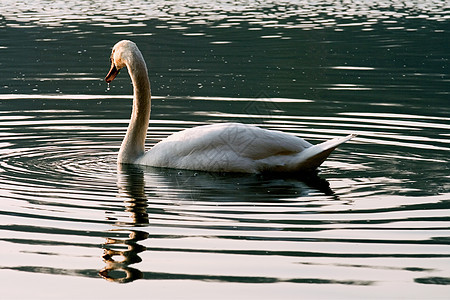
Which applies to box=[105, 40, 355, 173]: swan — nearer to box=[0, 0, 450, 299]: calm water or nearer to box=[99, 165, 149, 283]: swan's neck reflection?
box=[0, 0, 450, 299]: calm water

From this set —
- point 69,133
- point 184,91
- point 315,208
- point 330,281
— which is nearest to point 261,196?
point 315,208

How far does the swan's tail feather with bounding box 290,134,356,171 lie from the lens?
10688 millimetres

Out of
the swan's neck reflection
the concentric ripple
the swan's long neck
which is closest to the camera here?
the swan's neck reflection

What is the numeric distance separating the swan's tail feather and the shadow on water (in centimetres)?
17

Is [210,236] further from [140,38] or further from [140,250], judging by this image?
[140,38]

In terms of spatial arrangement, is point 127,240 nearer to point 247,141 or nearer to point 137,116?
point 247,141

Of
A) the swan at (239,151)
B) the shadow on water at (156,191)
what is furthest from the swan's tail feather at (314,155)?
the shadow on water at (156,191)

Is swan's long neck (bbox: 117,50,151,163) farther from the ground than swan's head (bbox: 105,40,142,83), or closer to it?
closer to it

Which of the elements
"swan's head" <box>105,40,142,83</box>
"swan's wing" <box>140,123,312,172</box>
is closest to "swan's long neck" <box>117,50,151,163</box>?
"swan's head" <box>105,40,142,83</box>

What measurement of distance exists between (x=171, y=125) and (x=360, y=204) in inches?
250

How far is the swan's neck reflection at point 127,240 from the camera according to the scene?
748 centimetres

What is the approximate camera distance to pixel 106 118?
16359mm

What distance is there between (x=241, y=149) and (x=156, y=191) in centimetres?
123

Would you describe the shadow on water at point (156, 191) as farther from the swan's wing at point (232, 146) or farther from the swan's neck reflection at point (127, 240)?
the swan's wing at point (232, 146)
